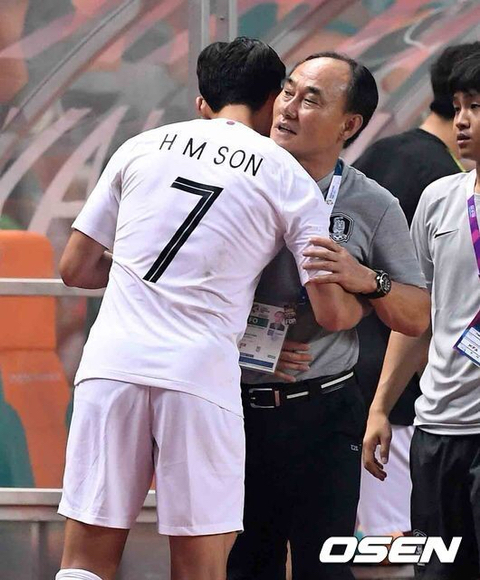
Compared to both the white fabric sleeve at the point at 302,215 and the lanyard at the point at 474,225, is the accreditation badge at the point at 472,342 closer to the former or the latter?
the lanyard at the point at 474,225

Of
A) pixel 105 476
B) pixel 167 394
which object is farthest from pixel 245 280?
pixel 105 476

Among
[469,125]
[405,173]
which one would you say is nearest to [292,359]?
[469,125]

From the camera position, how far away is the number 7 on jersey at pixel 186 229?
10.1 feet

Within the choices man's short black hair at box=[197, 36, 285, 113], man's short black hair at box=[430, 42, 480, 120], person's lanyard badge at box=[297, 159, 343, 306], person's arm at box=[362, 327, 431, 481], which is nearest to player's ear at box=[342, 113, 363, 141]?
person's lanyard badge at box=[297, 159, 343, 306]

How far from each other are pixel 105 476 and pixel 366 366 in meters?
1.75

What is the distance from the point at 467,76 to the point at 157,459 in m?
1.45

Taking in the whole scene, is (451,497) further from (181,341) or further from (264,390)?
(181,341)

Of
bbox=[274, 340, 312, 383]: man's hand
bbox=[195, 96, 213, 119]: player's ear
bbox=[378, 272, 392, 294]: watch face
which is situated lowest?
bbox=[274, 340, 312, 383]: man's hand

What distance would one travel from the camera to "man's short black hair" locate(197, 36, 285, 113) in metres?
3.38

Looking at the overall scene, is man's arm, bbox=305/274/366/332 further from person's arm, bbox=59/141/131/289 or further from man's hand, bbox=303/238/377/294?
person's arm, bbox=59/141/131/289

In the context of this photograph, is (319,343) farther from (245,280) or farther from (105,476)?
(105,476)

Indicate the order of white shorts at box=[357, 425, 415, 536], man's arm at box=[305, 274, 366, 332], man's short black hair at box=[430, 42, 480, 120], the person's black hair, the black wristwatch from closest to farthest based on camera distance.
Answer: man's arm at box=[305, 274, 366, 332] < the black wristwatch < the person's black hair < man's short black hair at box=[430, 42, 480, 120] < white shorts at box=[357, 425, 415, 536]

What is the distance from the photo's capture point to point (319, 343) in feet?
11.3

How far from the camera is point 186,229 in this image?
122 inches
